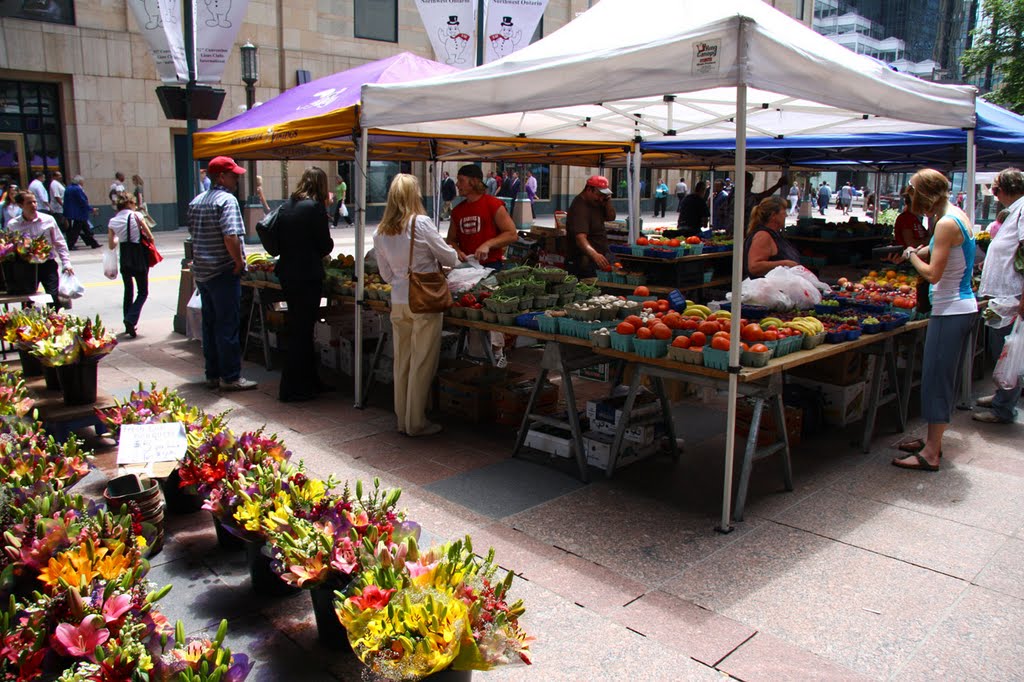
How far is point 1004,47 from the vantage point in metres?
25.9

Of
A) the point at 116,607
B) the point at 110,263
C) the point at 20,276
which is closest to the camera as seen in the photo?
the point at 116,607

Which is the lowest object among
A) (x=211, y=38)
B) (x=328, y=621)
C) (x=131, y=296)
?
(x=328, y=621)

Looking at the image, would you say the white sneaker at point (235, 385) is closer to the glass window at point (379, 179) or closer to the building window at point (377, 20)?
the glass window at point (379, 179)

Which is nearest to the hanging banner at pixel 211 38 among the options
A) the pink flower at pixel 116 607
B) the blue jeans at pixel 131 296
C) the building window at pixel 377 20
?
the blue jeans at pixel 131 296

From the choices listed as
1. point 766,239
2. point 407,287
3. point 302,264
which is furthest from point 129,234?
point 766,239

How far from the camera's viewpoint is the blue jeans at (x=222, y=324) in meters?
7.02

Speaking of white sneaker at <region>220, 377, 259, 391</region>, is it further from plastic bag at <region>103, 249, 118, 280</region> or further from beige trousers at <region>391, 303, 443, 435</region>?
plastic bag at <region>103, 249, 118, 280</region>

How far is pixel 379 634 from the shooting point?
232cm

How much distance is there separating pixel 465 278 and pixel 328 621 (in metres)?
3.94

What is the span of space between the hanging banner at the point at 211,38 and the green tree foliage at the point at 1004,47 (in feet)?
77.9

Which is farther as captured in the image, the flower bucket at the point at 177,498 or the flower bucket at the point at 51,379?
the flower bucket at the point at 51,379

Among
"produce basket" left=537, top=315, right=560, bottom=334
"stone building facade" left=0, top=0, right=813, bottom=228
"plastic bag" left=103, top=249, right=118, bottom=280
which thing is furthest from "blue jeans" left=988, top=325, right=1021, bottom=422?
"stone building facade" left=0, top=0, right=813, bottom=228

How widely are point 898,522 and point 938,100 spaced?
11.3 ft

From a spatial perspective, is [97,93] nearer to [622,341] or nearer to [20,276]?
[20,276]
